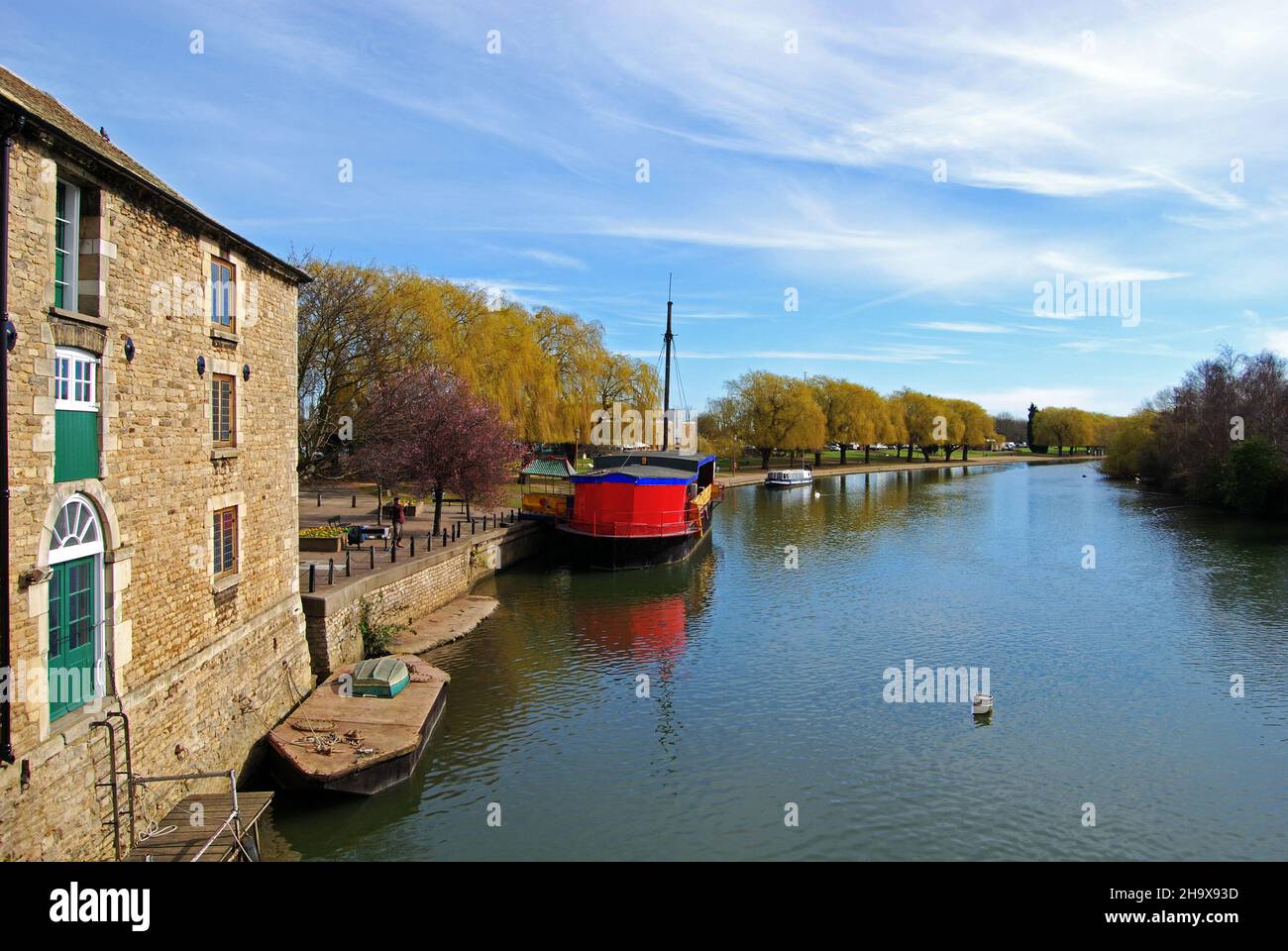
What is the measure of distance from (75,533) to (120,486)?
99 centimetres

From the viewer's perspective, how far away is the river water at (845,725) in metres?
12.5

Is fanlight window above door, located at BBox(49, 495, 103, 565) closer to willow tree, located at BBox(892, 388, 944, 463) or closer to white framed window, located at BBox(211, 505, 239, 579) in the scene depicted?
white framed window, located at BBox(211, 505, 239, 579)

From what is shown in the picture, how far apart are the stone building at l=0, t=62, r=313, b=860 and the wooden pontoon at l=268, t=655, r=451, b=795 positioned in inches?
27.9

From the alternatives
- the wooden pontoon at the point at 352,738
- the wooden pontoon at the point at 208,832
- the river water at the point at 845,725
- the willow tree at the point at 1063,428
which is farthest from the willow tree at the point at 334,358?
the willow tree at the point at 1063,428

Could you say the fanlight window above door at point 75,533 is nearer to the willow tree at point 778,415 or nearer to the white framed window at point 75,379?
the white framed window at point 75,379

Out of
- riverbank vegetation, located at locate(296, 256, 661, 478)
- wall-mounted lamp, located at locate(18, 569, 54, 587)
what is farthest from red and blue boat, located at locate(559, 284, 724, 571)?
wall-mounted lamp, located at locate(18, 569, 54, 587)

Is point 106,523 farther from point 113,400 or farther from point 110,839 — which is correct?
point 110,839

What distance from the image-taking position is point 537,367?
4847 centimetres

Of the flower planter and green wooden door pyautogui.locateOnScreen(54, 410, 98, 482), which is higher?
green wooden door pyautogui.locateOnScreen(54, 410, 98, 482)

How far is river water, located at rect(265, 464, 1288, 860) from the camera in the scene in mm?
12547

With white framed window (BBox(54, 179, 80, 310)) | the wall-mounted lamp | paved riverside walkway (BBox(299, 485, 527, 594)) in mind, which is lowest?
paved riverside walkway (BBox(299, 485, 527, 594))

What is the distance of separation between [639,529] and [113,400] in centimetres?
2423

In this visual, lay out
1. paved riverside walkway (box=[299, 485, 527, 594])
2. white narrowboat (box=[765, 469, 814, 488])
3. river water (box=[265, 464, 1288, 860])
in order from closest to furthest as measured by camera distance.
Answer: river water (box=[265, 464, 1288, 860])
paved riverside walkway (box=[299, 485, 527, 594])
white narrowboat (box=[765, 469, 814, 488])
